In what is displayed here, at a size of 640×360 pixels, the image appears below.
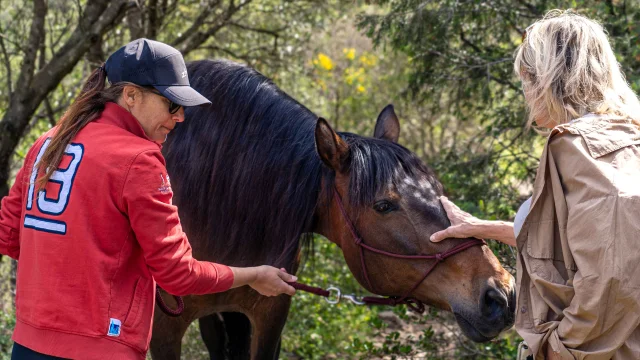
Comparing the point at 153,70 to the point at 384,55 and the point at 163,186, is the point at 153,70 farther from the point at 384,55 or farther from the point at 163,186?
the point at 384,55

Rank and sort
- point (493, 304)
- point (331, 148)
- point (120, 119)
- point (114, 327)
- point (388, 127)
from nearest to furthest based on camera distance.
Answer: point (114, 327) → point (120, 119) → point (493, 304) → point (331, 148) → point (388, 127)

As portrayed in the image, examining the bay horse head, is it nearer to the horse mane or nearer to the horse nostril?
the horse nostril

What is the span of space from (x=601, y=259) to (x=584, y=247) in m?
0.06

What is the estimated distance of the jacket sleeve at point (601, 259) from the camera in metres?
1.95

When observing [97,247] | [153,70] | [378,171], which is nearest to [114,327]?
[97,247]

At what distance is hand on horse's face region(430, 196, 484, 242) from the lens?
9.10 ft

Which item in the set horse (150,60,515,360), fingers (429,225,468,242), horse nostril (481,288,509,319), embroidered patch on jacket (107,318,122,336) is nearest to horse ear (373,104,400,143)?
horse (150,60,515,360)

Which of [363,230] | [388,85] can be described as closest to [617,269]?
[363,230]

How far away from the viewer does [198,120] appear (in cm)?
362

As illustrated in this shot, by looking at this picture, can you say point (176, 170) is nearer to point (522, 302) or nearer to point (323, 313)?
point (522, 302)

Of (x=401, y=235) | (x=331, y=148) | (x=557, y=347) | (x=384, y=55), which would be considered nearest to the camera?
(x=557, y=347)

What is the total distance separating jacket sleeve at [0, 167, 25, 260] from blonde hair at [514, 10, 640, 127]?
179 centimetres

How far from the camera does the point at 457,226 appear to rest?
2.80m

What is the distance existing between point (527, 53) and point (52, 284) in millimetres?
1686
